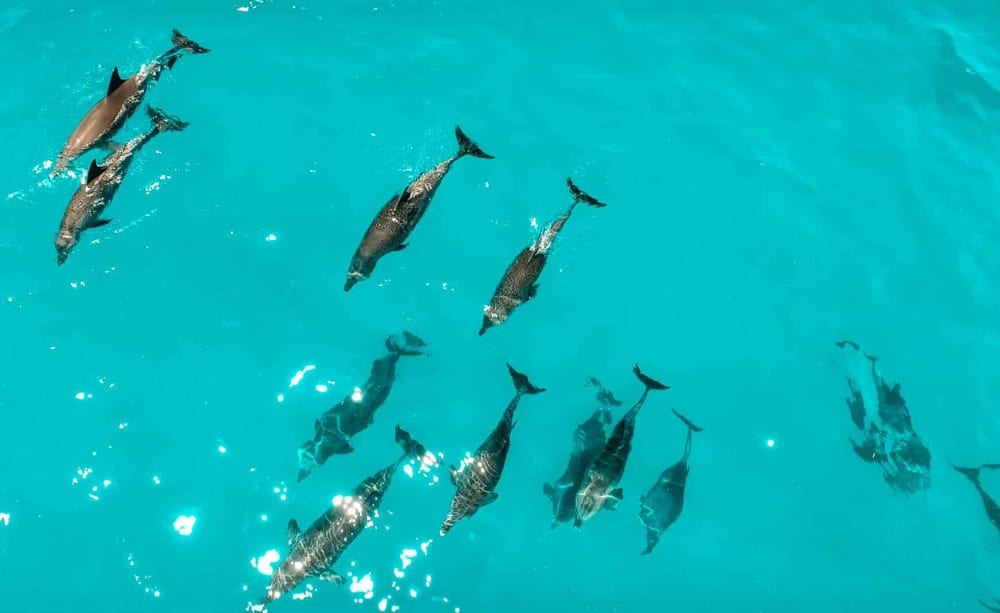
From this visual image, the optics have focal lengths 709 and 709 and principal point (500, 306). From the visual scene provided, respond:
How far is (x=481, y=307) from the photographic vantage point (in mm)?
12766

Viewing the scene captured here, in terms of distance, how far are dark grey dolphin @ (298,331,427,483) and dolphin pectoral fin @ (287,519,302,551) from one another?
2.72ft

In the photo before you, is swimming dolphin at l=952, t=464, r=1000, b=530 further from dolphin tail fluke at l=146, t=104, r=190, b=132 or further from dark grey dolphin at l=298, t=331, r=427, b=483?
dolphin tail fluke at l=146, t=104, r=190, b=132

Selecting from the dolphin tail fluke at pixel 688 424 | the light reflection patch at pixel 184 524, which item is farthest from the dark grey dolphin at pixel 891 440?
the light reflection patch at pixel 184 524

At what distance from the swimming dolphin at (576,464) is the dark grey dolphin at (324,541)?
2862 millimetres

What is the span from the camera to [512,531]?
1178 centimetres

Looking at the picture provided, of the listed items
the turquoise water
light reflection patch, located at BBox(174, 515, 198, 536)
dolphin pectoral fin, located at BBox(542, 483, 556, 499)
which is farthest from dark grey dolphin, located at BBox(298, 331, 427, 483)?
dolphin pectoral fin, located at BBox(542, 483, 556, 499)

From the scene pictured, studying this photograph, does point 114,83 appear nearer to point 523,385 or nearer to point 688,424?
point 523,385

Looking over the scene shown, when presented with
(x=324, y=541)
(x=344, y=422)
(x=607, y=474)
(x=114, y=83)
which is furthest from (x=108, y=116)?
(x=607, y=474)

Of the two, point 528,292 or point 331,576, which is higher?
point 528,292

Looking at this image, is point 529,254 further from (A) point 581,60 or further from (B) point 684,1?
(B) point 684,1

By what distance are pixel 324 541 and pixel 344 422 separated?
73.6 inches

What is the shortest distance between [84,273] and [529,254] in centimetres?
804

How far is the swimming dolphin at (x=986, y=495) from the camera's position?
12844 millimetres

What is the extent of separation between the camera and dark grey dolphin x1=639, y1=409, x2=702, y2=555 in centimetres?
1135
